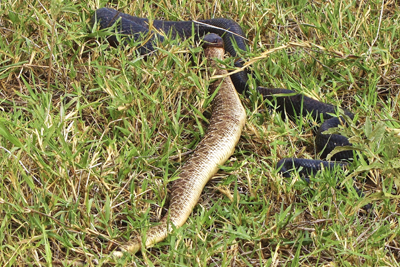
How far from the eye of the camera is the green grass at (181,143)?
2643mm

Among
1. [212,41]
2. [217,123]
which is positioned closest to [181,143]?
[217,123]

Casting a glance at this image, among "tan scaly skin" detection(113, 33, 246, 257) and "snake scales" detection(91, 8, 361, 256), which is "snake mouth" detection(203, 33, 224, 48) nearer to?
"snake scales" detection(91, 8, 361, 256)

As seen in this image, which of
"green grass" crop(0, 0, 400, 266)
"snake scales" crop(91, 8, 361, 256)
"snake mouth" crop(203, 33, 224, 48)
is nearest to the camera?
"green grass" crop(0, 0, 400, 266)

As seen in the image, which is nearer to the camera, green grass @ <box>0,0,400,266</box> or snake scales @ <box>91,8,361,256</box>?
green grass @ <box>0,0,400,266</box>

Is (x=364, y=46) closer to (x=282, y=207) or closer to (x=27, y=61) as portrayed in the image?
(x=282, y=207)

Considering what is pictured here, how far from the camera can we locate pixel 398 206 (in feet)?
9.62

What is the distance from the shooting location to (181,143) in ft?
11.2

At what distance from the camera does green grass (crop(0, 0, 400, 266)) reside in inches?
104

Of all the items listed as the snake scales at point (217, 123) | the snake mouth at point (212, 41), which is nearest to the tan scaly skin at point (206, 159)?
the snake scales at point (217, 123)

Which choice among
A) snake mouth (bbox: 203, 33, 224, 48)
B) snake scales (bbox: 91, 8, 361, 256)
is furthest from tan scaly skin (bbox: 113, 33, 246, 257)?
snake mouth (bbox: 203, 33, 224, 48)

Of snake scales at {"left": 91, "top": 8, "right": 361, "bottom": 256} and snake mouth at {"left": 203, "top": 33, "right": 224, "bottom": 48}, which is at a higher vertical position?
snake mouth at {"left": 203, "top": 33, "right": 224, "bottom": 48}

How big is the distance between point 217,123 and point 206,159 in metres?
0.36

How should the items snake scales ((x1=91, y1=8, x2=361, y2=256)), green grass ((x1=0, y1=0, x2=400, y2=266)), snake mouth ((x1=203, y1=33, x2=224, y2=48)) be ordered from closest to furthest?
green grass ((x1=0, y1=0, x2=400, y2=266)) < snake scales ((x1=91, y1=8, x2=361, y2=256)) < snake mouth ((x1=203, y1=33, x2=224, y2=48))

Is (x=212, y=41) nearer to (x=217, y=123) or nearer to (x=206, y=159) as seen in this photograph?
(x=217, y=123)
